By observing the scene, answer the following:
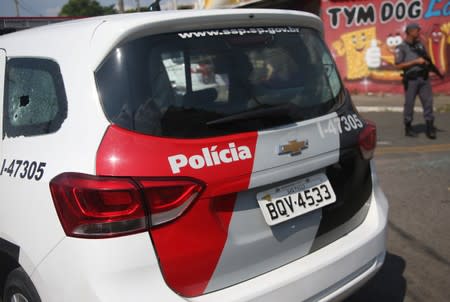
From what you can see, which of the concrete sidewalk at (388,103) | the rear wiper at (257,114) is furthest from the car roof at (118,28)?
the concrete sidewalk at (388,103)

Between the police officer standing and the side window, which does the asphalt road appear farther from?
the side window

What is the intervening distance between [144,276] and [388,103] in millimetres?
11032

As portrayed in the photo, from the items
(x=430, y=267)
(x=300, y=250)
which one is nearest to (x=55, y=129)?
(x=300, y=250)

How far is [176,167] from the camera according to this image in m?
2.05

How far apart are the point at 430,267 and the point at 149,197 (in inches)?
99.7

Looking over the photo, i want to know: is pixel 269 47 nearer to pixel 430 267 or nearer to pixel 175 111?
pixel 175 111

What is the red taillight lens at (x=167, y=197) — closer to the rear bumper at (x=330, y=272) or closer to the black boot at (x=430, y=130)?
the rear bumper at (x=330, y=272)

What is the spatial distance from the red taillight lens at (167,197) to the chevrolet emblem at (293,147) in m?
0.49

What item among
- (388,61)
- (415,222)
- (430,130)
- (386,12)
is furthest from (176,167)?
(386,12)

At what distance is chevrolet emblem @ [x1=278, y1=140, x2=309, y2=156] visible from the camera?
7.64 ft

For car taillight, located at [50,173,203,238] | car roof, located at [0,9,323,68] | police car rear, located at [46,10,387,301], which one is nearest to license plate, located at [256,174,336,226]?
police car rear, located at [46,10,387,301]

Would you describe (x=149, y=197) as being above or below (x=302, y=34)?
below

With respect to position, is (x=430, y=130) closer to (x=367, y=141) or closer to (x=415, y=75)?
(x=415, y=75)

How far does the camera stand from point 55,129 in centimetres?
226
